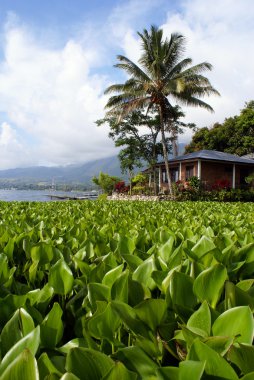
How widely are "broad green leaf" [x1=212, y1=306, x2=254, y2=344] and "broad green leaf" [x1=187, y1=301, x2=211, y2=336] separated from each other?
0.09 ft

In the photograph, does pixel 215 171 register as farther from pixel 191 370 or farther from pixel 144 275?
pixel 191 370

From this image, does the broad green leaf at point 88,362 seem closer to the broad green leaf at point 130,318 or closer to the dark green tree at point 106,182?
the broad green leaf at point 130,318

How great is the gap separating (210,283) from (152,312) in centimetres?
32

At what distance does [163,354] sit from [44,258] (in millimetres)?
1039

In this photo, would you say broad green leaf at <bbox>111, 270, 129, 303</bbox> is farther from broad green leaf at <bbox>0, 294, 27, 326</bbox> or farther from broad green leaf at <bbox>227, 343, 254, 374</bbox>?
broad green leaf at <bbox>227, 343, 254, 374</bbox>

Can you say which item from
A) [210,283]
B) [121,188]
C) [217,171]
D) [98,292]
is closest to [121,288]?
[98,292]

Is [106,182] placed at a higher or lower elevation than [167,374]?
higher

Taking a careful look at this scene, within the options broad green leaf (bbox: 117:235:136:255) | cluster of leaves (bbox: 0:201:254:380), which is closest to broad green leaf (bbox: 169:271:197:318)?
cluster of leaves (bbox: 0:201:254:380)

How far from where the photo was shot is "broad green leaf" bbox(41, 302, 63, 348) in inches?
40.5

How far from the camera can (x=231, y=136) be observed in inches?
1766

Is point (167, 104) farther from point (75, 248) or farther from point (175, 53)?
point (75, 248)

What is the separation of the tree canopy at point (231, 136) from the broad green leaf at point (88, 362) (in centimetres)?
4324

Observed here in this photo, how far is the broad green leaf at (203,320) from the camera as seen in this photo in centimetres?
99

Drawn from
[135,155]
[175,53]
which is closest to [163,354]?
[175,53]
